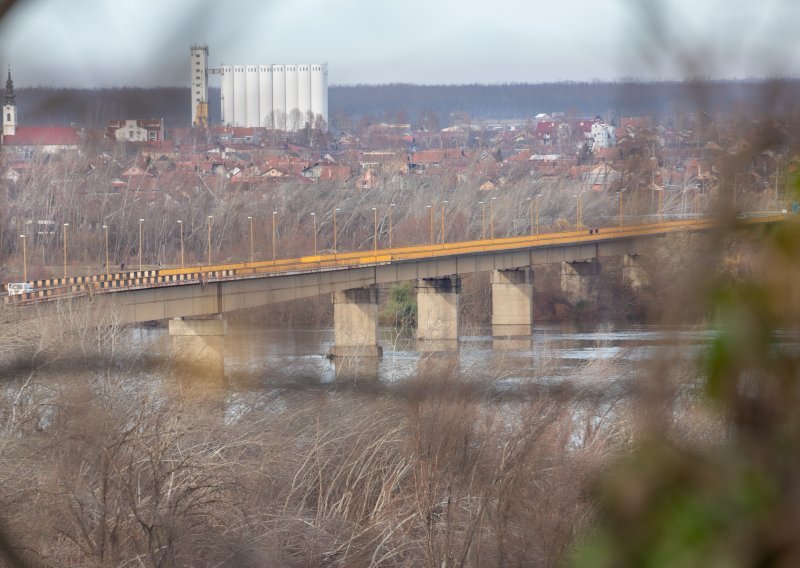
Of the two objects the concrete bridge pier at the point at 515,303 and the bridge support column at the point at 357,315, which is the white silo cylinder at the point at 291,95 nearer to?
the bridge support column at the point at 357,315

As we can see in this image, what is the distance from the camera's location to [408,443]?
408 centimetres

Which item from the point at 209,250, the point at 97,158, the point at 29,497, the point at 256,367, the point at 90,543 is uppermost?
the point at 97,158

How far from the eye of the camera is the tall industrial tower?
0.96 m

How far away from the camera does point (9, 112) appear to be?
119 cm

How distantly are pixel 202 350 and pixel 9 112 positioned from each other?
62.5 inches

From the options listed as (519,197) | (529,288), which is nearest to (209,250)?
(519,197)

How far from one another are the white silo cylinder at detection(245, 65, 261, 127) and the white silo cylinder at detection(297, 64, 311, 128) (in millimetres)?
76

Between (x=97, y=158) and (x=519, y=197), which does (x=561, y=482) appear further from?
(x=97, y=158)

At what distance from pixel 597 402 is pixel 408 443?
2.37 metres

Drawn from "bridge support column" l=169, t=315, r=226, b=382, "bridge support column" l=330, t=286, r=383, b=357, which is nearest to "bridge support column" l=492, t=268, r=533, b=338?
"bridge support column" l=330, t=286, r=383, b=357

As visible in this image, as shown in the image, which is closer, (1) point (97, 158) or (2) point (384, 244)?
(1) point (97, 158)

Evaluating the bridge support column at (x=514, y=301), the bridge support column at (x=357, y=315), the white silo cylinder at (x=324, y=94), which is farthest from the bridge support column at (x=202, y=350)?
the bridge support column at (x=514, y=301)

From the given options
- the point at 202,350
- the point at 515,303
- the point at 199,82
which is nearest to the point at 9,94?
the point at 199,82

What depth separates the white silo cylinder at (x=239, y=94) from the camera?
3.26 feet
